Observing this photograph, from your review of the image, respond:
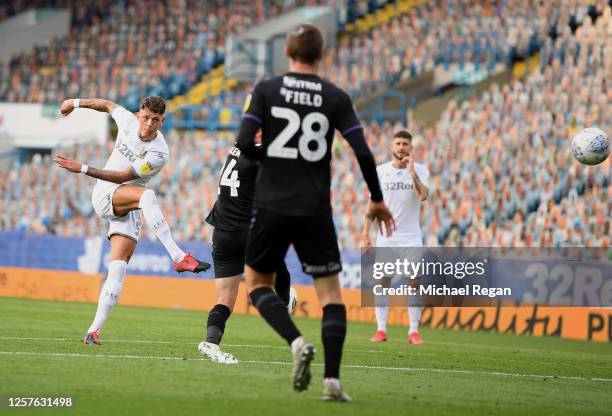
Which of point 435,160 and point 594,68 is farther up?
point 594,68

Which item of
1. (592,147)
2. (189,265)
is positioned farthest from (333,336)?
(592,147)

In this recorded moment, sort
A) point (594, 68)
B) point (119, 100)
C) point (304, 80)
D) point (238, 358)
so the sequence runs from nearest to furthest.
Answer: point (304, 80) < point (238, 358) < point (594, 68) < point (119, 100)

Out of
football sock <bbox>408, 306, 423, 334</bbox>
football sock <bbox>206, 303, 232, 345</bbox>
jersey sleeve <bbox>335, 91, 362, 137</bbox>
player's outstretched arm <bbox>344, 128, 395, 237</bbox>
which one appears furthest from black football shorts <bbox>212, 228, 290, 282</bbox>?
football sock <bbox>408, 306, 423, 334</bbox>

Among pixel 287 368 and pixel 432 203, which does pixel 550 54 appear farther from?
pixel 287 368

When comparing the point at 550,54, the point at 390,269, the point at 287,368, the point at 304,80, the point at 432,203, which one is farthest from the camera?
the point at 550,54

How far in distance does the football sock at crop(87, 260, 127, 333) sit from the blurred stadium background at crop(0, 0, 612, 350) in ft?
31.6

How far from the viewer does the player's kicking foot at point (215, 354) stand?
1087 centimetres

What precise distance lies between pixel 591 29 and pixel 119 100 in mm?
18149

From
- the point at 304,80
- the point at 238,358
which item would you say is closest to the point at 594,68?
the point at 238,358

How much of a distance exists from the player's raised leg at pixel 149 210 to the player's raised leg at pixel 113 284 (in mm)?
331

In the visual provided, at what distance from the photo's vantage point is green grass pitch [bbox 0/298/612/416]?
26.8 feet

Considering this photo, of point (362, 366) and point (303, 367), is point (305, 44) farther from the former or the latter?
point (362, 366)

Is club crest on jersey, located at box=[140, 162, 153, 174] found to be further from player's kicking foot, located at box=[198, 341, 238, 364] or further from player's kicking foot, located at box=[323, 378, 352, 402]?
player's kicking foot, located at box=[323, 378, 352, 402]

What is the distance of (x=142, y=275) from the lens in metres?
27.2
